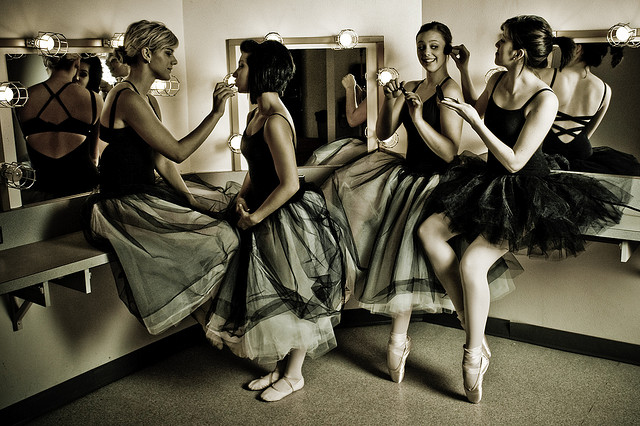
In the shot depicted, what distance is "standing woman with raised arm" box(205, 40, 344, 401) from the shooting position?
2.76 meters

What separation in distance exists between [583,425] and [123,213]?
206 centimetres

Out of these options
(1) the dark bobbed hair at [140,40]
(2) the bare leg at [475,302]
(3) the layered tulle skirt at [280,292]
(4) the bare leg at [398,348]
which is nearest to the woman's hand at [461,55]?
(2) the bare leg at [475,302]

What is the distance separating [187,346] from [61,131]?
1323mm

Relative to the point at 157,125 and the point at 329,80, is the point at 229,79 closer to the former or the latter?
the point at 329,80

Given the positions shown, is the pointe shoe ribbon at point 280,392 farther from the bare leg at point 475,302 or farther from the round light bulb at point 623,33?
the round light bulb at point 623,33

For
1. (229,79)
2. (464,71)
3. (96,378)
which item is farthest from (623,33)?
(96,378)

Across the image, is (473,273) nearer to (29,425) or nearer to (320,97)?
(320,97)

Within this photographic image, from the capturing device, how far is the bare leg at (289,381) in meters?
3.03

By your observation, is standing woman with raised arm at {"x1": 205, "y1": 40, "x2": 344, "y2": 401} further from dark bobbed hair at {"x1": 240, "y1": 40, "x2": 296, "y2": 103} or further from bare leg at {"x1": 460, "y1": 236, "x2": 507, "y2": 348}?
bare leg at {"x1": 460, "y1": 236, "x2": 507, "y2": 348}

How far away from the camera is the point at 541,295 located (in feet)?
11.9

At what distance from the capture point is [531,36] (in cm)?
286

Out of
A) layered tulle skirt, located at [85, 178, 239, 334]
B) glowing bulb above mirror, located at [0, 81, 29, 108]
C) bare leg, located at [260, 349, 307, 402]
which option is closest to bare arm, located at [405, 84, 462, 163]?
layered tulle skirt, located at [85, 178, 239, 334]

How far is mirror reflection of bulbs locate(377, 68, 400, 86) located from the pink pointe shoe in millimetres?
1512

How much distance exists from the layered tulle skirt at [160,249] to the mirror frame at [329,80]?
90 cm
